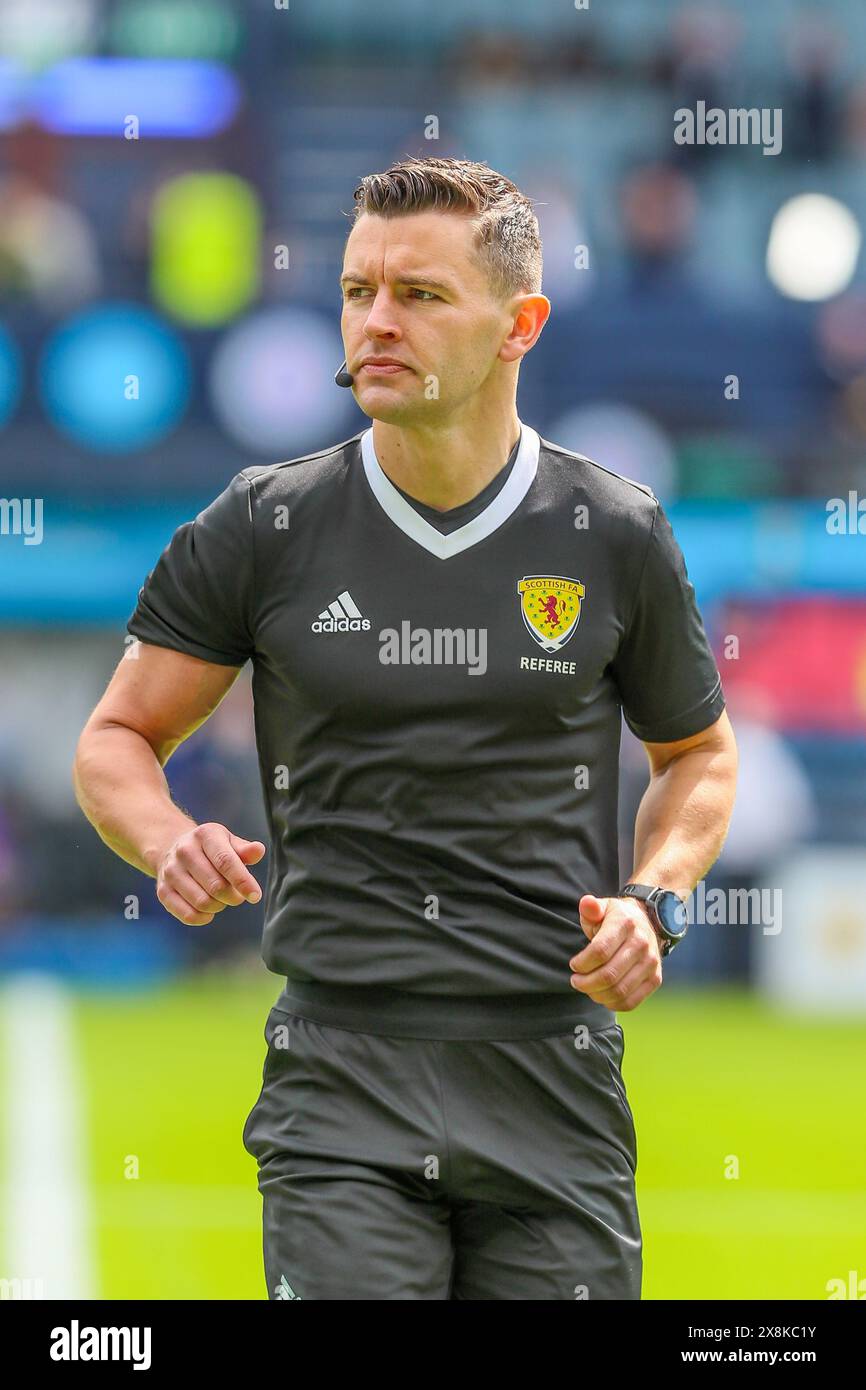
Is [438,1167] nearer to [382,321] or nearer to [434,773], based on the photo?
[434,773]

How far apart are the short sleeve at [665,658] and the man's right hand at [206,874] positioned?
0.89 metres

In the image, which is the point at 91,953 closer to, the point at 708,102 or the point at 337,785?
the point at 708,102

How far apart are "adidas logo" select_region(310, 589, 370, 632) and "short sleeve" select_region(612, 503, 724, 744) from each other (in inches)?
20.0

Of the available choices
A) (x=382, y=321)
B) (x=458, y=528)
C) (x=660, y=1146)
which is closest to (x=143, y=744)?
(x=458, y=528)

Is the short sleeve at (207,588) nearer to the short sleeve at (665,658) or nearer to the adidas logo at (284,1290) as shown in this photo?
the short sleeve at (665,658)

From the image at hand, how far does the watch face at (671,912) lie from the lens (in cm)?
397

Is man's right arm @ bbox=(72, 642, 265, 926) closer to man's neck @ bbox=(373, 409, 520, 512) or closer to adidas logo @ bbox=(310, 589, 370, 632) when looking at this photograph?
adidas logo @ bbox=(310, 589, 370, 632)

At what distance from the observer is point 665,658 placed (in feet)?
13.6

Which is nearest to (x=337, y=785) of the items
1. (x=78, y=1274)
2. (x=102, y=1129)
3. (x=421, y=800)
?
(x=421, y=800)

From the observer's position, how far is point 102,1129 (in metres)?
11.1

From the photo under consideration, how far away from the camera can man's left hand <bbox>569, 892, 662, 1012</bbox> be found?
3670 mm

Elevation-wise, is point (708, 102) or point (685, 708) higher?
point (708, 102)

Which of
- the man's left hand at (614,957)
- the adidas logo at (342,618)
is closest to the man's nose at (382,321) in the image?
the adidas logo at (342,618)

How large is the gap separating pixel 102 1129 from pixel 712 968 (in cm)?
760
